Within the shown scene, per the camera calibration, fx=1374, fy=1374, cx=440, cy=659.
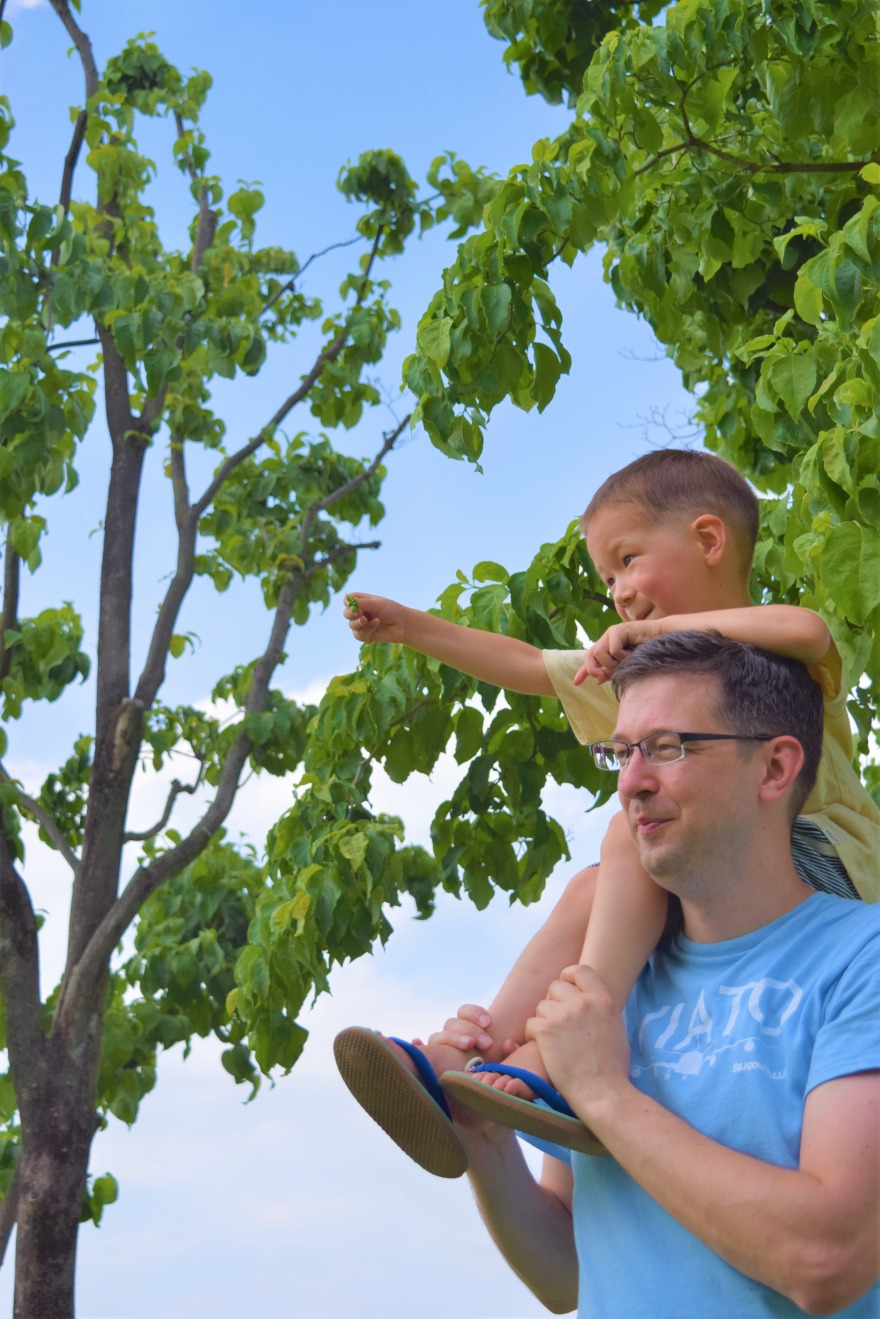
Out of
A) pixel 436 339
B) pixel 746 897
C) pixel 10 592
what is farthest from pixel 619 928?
pixel 10 592

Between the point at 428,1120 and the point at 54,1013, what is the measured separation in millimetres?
4980

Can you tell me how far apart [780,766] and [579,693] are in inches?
30.7

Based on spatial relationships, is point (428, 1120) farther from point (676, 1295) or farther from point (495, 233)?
point (495, 233)

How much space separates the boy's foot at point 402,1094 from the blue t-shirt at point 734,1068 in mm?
183

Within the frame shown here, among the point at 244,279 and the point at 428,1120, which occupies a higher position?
the point at 244,279

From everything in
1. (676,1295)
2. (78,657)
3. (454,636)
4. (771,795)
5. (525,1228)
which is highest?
(78,657)

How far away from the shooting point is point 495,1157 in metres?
1.69

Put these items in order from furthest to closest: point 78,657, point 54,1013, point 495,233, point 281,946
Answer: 1. point 78,657
2. point 54,1013
3. point 281,946
4. point 495,233

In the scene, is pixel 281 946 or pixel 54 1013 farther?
pixel 54 1013

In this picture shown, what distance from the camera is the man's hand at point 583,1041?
1440 millimetres

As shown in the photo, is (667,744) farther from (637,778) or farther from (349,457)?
(349,457)

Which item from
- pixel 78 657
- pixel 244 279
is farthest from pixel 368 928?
pixel 244 279

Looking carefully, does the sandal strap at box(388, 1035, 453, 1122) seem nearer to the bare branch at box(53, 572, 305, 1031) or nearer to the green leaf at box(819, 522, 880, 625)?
the green leaf at box(819, 522, 880, 625)

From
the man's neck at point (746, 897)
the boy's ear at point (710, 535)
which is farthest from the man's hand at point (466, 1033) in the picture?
the boy's ear at point (710, 535)
